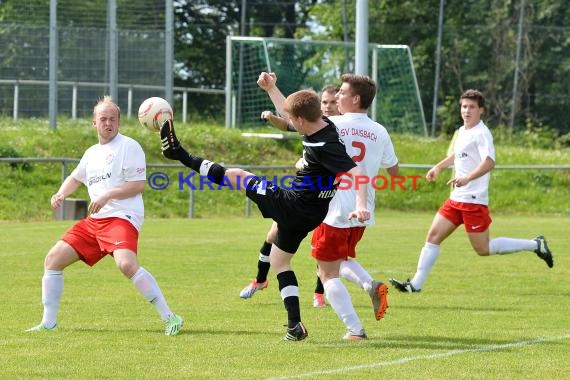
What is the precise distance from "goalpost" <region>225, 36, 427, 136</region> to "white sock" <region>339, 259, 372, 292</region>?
20.0 m

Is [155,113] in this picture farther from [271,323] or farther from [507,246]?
[507,246]

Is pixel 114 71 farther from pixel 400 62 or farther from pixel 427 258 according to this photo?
pixel 427 258

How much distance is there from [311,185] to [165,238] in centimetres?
1037

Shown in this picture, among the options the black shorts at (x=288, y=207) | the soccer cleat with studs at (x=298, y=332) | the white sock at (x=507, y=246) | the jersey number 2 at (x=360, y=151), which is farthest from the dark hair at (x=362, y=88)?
the white sock at (x=507, y=246)

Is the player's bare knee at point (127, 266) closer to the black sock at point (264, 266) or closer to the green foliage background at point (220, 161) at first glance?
the black sock at point (264, 266)

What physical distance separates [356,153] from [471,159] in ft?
9.67

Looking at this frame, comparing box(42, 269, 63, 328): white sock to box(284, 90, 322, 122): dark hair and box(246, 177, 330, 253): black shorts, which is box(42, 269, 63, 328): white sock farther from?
box(284, 90, 322, 122): dark hair

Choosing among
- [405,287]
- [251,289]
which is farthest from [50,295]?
[405,287]

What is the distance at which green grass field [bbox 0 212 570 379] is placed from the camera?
23.7 ft

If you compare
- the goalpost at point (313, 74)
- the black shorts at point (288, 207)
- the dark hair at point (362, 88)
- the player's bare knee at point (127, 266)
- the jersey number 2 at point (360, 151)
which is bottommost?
the player's bare knee at point (127, 266)

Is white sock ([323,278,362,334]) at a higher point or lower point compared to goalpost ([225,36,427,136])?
lower

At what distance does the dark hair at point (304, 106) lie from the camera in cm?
792

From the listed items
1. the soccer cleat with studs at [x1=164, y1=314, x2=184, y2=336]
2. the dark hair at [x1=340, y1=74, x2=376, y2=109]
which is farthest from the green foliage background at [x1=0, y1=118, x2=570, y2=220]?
the dark hair at [x1=340, y1=74, x2=376, y2=109]

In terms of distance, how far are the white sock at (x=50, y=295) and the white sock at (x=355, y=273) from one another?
2.17 metres
